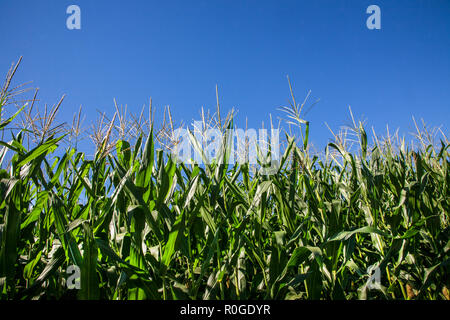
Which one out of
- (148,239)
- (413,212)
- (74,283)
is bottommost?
(74,283)

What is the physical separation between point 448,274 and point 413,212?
41 centimetres

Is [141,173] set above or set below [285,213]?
above

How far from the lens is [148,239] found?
1.70 m

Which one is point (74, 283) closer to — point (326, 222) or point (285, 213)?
point (285, 213)

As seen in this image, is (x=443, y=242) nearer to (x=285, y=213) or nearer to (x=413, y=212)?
(x=413, y=212)

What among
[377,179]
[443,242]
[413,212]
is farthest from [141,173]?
[443,242]

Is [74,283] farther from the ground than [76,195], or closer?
closer

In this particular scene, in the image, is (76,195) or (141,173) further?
(76,195)
